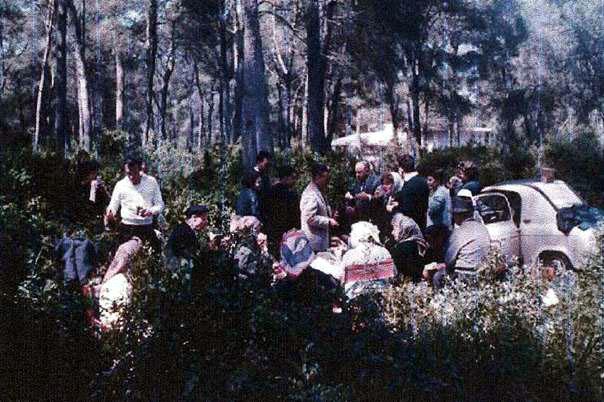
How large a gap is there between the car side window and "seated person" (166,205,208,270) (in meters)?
4.77

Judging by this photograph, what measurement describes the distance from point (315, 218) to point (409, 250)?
1.12 meters

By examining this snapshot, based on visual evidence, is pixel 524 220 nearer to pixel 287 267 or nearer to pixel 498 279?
pixel 498 279

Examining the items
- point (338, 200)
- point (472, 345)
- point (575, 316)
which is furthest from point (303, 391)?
point (338, 200)

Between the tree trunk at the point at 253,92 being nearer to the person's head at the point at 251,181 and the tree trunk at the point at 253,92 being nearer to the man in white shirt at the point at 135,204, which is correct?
the person's head at the point at 251,181

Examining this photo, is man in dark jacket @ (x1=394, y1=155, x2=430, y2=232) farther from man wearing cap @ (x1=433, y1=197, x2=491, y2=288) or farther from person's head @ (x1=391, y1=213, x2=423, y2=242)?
man wearing cap @ (x1=433, y1=197, x2=491, y2=288)

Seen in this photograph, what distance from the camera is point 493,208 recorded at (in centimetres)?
997

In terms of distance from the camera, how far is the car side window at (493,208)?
32.2ft

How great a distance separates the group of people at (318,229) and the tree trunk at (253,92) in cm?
579

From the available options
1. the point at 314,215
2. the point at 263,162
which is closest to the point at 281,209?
the point at 314,215

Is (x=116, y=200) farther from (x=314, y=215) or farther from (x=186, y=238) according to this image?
(x=186, y=238)

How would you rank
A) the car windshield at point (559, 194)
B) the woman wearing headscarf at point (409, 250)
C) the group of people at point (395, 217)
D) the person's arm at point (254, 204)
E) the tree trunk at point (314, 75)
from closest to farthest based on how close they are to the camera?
the group of people at point (395, 217) → the woman wearing headscarf at point (409, 250) → the person's arm at point (254, 204) → the car windshield at point (559, 194) → the tree trunk at point (314, 75)

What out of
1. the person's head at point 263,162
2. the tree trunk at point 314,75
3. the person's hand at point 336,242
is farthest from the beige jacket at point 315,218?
the tree trunk at point 314,75

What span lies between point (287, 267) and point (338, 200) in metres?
7.78

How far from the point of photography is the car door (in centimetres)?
945
